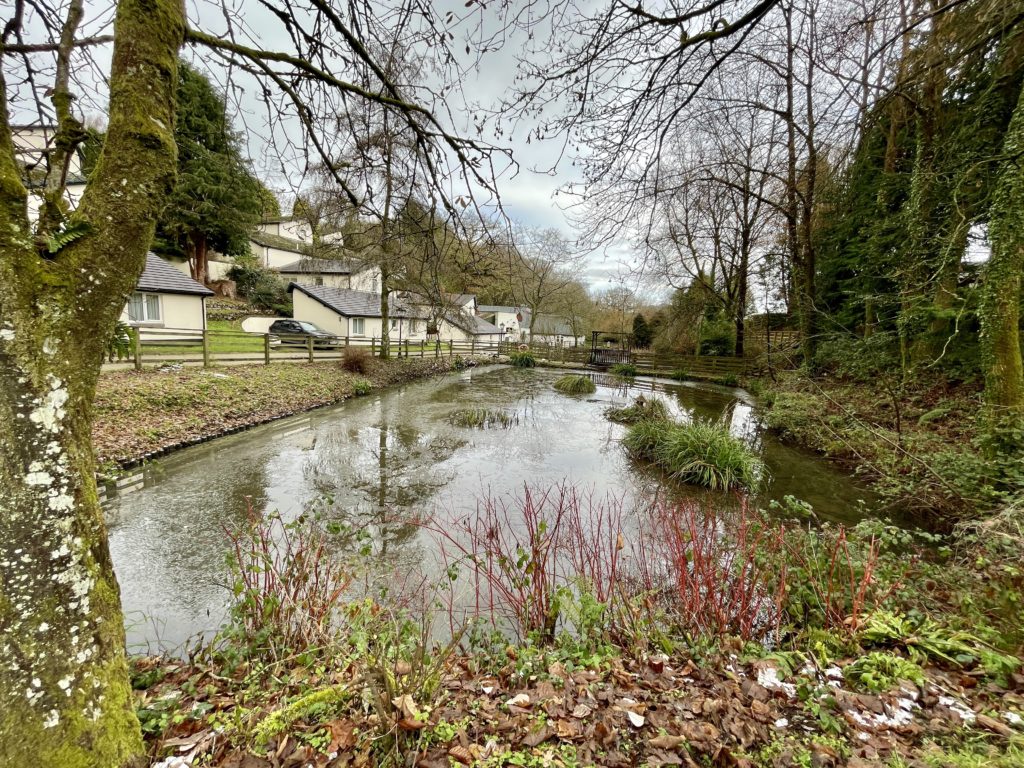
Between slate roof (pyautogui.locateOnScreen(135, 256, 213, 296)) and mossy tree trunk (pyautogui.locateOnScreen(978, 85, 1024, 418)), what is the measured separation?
2258cm

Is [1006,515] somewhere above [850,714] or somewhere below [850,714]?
above

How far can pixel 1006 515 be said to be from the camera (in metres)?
3.27

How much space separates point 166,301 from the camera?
1678 cm

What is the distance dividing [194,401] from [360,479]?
5599 mm

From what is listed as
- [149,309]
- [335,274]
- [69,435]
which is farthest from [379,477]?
[149,309]

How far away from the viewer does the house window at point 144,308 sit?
15.8 m

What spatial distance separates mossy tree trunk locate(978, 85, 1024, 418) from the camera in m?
4.65

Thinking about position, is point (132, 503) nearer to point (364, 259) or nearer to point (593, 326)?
point (364, 259)

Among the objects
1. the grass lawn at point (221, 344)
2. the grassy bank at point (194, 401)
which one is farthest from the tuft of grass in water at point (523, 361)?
the grass lawn at point (221, 344)

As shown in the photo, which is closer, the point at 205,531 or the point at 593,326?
the point at 205,531

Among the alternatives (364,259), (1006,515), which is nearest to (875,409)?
(1006,515)

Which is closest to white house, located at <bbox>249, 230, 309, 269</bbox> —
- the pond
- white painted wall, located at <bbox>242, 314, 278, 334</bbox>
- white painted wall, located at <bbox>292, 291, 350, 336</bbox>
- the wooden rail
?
white painted wall, located at <bbox>242, 314, 278, 334</bbox>

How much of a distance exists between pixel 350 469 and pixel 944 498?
8507 mm

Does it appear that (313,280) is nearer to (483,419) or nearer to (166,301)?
(166,301)
